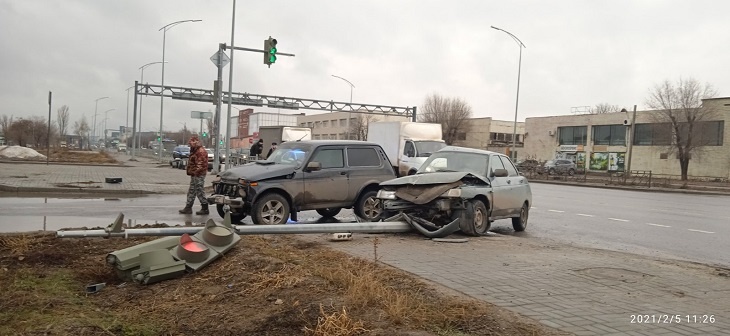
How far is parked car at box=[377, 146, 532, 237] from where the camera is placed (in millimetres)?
9039

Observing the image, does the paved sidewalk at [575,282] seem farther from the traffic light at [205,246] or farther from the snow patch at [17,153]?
the snow patch at [17,153]

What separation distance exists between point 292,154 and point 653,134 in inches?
2127

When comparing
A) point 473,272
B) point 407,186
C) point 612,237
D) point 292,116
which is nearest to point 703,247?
point 612,237

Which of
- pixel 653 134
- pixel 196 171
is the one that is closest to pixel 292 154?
pixel 196 171

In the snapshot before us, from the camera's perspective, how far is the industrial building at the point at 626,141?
50938 mm

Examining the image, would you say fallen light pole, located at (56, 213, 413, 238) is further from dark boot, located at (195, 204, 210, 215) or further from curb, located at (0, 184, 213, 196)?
curb, located at (0, 184, 213, 196)

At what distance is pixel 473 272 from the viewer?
6293mm

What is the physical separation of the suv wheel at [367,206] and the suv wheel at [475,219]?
251cm

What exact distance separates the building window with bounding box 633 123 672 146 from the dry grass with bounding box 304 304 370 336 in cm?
5481

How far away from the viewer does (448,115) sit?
235ft

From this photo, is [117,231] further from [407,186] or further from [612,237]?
[612,237]

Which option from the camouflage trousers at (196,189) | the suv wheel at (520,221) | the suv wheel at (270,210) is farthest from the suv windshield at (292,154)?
the suv wheel at (520,221)

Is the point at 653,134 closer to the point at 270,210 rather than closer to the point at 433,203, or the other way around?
the point at 433,203

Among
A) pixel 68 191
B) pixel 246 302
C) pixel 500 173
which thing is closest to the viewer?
pixel 246 302
